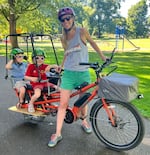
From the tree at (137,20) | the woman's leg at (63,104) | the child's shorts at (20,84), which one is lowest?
the woman's leg at (63,104)

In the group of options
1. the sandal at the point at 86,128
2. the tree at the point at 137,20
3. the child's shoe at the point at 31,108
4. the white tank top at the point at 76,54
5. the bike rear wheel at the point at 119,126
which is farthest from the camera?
the tree at the point at 137,20

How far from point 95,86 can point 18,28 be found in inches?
949

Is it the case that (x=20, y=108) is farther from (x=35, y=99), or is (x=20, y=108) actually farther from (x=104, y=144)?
(x=104, y=144)

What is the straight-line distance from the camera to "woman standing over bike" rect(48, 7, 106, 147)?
3.52 metres

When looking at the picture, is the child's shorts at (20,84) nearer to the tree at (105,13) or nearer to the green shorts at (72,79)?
the green shorts at (72,79)

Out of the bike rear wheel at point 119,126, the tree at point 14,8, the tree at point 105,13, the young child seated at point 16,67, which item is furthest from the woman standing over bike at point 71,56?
the tree at point 105,13

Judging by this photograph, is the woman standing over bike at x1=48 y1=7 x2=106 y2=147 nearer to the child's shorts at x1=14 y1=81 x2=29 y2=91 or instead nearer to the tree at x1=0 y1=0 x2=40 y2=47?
the child's shorts at x1=14 y1=81 x2=29 y2=91

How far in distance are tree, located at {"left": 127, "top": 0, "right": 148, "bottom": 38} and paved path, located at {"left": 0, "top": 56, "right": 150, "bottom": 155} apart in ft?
216

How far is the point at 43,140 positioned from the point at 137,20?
69.5 m

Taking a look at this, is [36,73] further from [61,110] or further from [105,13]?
[105,13]

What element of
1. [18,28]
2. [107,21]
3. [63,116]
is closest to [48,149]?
[63,116]

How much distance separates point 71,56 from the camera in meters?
3.60

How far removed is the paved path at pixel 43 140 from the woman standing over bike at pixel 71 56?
7.1 inches

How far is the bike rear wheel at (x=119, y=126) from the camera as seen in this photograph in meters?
3.43
